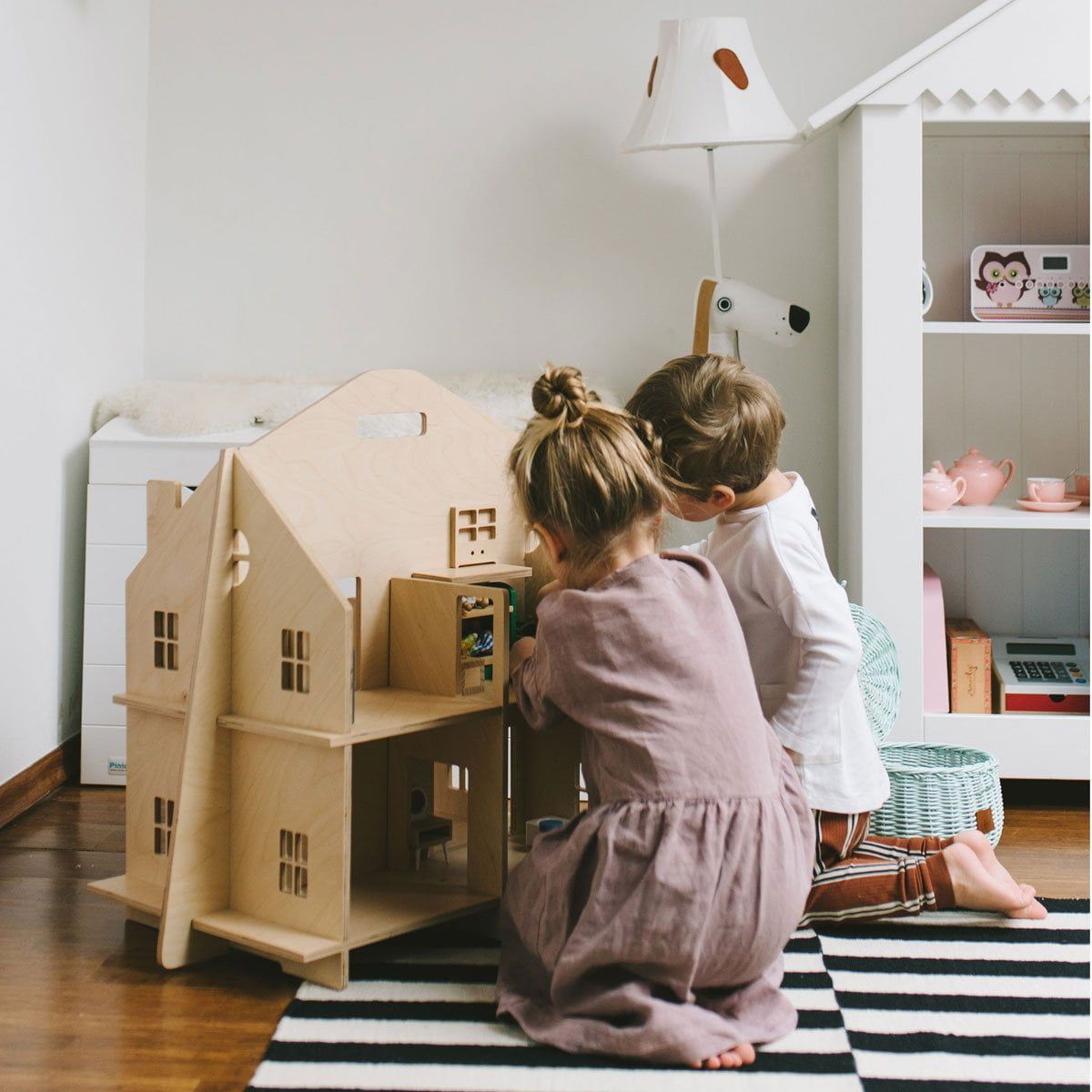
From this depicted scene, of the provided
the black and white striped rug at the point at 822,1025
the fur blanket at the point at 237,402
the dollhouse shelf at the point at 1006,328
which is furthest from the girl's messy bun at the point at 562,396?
the dollhouse shelf at the point at 1006,328

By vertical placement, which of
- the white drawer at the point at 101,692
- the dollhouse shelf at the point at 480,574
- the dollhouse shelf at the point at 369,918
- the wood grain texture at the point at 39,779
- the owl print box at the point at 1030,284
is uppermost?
the owl print box at the point at 1030,284

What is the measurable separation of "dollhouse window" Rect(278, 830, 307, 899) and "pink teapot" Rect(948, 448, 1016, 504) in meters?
1.49

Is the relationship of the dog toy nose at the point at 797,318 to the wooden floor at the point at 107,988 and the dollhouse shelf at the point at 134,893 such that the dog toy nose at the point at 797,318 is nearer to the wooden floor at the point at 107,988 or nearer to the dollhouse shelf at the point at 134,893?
the wooden floor at the point at 107,988

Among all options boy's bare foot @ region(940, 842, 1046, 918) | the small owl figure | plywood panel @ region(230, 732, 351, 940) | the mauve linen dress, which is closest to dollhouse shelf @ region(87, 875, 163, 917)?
plywood panel @ region(230, 732, 351, 940)

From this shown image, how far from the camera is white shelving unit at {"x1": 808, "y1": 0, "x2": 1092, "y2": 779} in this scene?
2.27 metres

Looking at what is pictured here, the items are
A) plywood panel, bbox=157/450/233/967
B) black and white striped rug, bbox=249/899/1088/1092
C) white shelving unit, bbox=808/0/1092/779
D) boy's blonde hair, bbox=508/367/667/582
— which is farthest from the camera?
white shelving unit, bbox=808/0/1092/779

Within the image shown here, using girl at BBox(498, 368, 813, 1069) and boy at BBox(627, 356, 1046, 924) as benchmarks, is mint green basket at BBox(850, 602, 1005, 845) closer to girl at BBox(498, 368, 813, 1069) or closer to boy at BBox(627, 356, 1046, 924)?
boy at BBox(627, 356, 1046, 924)

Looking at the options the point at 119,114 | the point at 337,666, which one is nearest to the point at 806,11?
the point at 119,114

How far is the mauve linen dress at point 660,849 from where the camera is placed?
1.36 meters

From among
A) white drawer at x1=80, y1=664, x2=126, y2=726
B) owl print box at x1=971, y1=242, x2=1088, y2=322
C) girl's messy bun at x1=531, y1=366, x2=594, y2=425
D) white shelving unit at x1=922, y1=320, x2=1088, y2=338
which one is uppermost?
owl print box at x1=971, y1=242, x2=1088, y2=322

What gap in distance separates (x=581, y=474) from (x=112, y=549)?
127cm

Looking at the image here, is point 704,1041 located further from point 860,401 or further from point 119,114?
point 119,114

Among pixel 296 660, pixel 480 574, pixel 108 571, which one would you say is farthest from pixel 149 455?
pixel 296 660

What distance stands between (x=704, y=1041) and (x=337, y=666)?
57 centimetres
